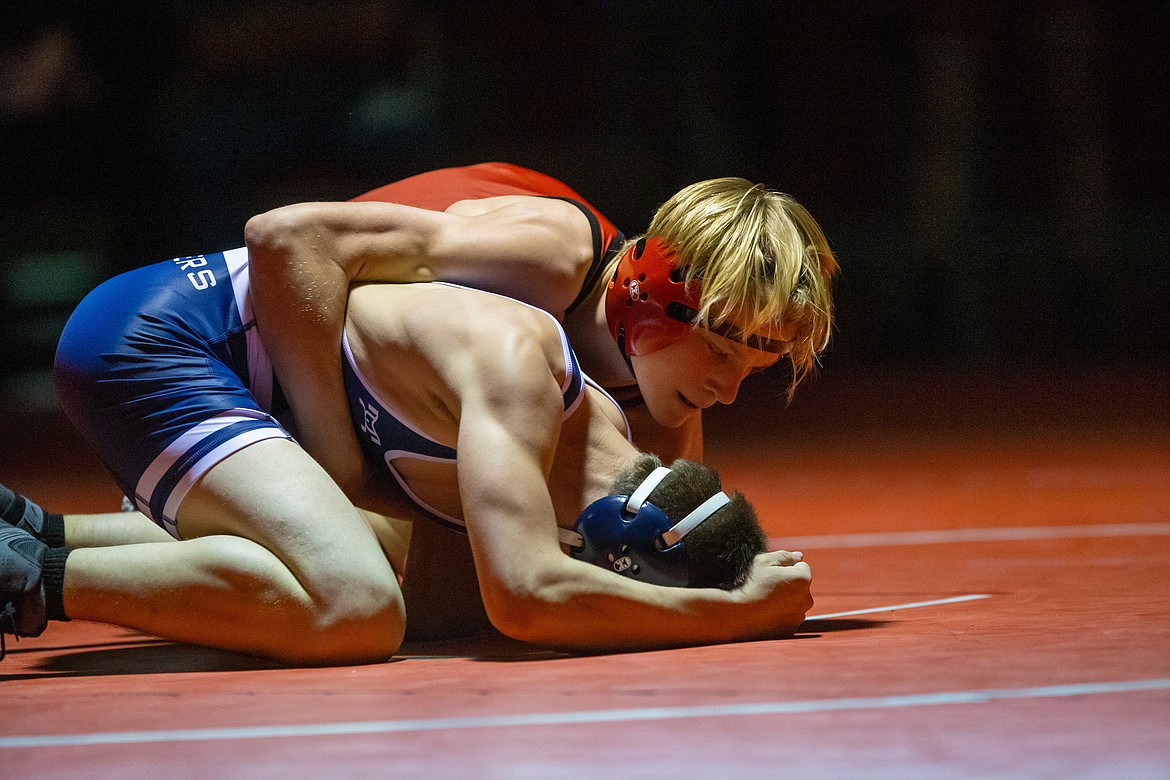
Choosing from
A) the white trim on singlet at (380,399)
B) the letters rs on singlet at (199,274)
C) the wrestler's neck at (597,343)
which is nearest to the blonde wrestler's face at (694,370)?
the wrestler's neck at (597,343)

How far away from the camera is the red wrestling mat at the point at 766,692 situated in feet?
6.02

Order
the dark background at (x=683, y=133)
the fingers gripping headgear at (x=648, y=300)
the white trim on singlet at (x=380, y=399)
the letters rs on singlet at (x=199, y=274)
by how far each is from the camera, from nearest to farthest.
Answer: the white trim on singlet at (x=380, y=399)
the fingers gripping headgear at (x=648, y=300)
the letters rs on singlet at (x=199, y=274)
the dark background at (x=683, y=133)

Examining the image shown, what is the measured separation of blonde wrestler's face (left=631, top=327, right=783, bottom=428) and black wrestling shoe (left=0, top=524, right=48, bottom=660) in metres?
1.24

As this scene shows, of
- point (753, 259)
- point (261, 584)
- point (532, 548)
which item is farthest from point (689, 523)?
point (261, 584)

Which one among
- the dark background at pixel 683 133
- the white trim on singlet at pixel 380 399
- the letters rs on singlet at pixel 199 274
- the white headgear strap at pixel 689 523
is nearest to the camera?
the white headgear strap at pixel 689 523

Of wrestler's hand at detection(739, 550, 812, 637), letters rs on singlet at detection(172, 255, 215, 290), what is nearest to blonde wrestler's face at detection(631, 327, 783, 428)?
wrestler's hand at detection(739, 550, 812, 637)

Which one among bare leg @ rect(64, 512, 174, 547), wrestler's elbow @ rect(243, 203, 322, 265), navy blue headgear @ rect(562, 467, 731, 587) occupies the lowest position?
bare leg @ rect(64, 512, 174, 547)

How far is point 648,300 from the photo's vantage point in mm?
2971

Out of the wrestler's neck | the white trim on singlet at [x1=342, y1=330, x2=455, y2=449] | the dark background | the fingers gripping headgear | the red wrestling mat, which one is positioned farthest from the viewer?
the dark background

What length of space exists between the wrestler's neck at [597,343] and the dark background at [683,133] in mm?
5710

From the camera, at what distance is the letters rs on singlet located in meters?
3.11

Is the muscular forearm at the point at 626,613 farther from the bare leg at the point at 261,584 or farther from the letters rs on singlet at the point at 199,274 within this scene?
the letters rs on singlet at the point at 199,274

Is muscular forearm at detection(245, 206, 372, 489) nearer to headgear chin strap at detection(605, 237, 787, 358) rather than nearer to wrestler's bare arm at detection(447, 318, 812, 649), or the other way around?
wrestler's bare arm at detection(447, 318, 812, 649)

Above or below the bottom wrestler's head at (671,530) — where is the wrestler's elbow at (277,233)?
above
